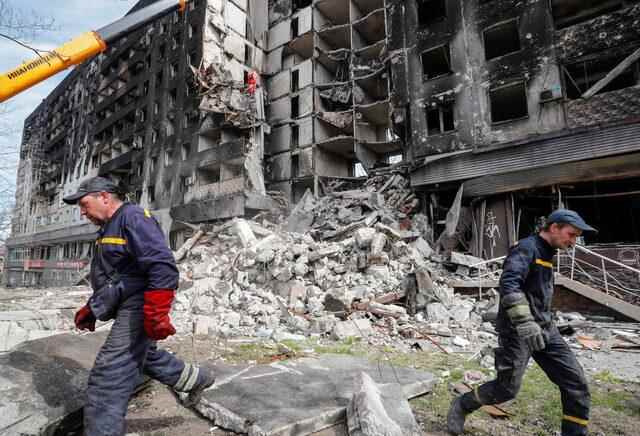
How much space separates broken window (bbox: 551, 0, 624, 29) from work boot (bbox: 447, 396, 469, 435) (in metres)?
15.6

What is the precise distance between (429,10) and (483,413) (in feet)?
59.5

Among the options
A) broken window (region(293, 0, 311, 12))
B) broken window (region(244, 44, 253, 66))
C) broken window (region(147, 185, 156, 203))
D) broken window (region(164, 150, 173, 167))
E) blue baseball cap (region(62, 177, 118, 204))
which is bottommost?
blue baseball cap (region(62, 177, 118, 204))

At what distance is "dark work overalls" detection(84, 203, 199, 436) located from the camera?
2111 millimetres

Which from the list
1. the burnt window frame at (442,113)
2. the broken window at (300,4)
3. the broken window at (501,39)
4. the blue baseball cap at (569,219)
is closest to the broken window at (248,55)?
the broken window at (300,4)

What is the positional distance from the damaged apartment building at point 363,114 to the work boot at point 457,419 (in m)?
8.41

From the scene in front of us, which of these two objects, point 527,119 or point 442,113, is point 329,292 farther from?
point 442,113

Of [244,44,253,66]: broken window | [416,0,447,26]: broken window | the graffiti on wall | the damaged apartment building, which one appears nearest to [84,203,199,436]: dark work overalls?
the damaged apartment building

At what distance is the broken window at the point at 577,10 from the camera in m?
12.0

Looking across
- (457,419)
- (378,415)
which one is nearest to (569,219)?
(457,419)

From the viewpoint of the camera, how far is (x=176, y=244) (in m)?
21.0

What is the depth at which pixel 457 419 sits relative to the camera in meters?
2.56

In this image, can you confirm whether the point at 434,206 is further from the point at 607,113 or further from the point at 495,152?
the point at 607,113

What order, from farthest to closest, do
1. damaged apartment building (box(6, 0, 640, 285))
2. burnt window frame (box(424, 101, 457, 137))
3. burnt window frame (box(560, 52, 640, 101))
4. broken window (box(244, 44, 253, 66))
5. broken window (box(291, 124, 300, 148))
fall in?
1. broken window (box(244, 44, 253, 66))
2. broken window (box(291, 124, 300, 148))
3. burnt window frame (box(424, 101, 457, 137))
4. damaged apartment building (box(6, 0, 640, 285))
5. burnt window frame (box(560, 52, 640, 101))

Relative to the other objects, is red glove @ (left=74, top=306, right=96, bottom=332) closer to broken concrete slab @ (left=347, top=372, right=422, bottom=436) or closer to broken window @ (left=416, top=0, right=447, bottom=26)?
broken concrete slab @ (left=347, top=372, right=422, bottom=436)
